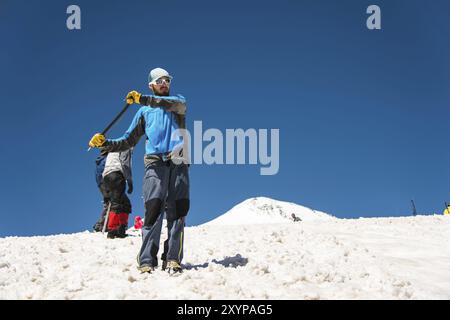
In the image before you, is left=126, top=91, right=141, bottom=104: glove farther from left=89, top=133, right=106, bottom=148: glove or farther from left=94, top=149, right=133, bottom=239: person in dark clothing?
left=94, top=149, right=133, bottom=239: person in dark clothing

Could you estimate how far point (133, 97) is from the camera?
6.82 meters

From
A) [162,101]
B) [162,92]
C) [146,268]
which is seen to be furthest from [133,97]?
[146,268]

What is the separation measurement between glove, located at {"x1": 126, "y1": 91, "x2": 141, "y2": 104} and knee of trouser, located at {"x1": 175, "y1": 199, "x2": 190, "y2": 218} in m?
1.64

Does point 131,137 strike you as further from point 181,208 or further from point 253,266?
point 253,266

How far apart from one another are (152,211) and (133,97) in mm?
1714

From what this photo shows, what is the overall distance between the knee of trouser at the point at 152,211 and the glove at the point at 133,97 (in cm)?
150

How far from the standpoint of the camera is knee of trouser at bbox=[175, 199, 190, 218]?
6965 mm

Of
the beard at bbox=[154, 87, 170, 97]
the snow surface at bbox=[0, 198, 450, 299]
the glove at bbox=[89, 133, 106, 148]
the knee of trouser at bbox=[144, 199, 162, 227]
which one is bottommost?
the snow surface at bbox=[0, 198, 450, 299]

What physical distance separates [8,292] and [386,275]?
512 centimetres

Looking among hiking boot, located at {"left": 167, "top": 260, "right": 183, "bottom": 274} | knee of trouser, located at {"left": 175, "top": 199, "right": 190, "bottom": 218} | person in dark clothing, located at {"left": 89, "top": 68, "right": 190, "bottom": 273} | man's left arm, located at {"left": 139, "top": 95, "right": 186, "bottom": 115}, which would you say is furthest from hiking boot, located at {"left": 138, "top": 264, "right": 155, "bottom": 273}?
man's left arm, located at {"left": 139, "top": 95, "right": 186, "bottom": 115}

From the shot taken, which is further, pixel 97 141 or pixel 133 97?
pixel 97 141

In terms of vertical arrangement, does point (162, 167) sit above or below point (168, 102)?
below

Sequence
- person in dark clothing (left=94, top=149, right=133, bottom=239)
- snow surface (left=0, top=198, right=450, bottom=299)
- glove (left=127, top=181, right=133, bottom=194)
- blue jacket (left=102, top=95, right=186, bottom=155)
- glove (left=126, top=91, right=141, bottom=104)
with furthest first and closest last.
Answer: glove (left=127, top=181, right=133, bottom=194)
person in dark clothing (left=94, top=149, right=133, bottom=239)
blue jacket (left=102, top=95, right=186, bottom=155)
glove (left=126, top=91, right=141, bottom=104)
snow surface (left=0, top=198, right=450, bottom=299)
